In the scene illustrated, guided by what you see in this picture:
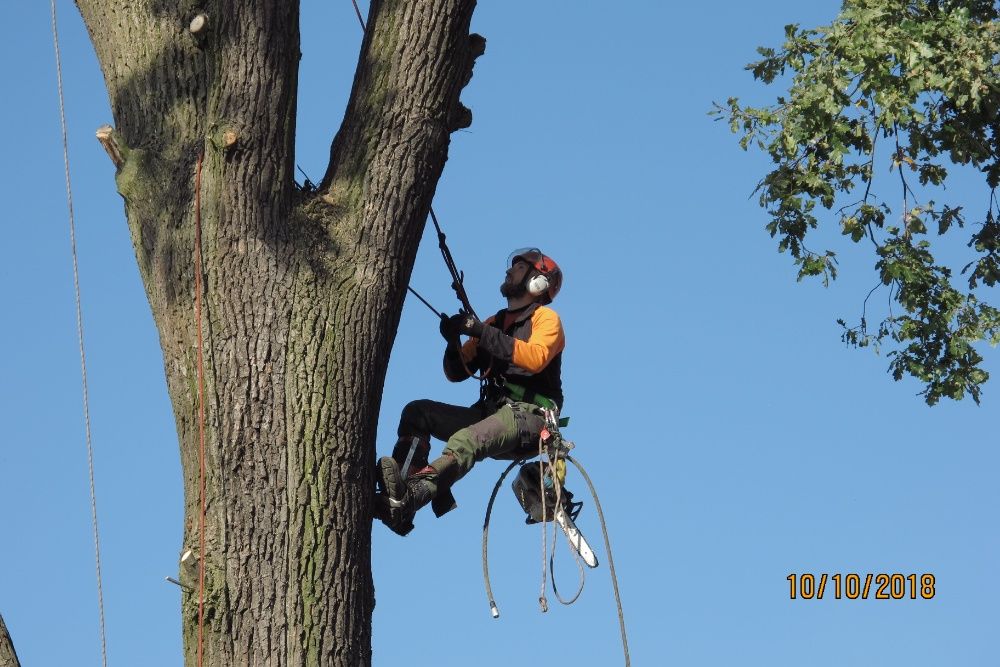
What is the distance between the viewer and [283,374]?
4664 mm

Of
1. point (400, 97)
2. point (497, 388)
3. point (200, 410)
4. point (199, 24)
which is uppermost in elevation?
point (199, 24)

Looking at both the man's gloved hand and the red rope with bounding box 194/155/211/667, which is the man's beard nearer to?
the man's gloved hand

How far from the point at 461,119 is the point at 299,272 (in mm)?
980

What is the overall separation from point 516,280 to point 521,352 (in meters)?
0.64

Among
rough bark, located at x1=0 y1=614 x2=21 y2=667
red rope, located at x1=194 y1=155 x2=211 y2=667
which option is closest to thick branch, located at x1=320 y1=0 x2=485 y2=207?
red rope, located at x1=194 y1=155 x2=211 y2=667

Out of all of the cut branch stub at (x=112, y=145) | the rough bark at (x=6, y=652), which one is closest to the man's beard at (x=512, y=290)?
the cut branch stub at (x=112, y=145)

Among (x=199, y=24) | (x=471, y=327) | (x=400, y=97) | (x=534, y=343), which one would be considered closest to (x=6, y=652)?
(x=199, y=24)

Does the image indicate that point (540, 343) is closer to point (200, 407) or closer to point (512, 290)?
point (512, 290)

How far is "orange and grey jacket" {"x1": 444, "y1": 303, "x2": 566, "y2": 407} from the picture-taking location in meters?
6.59

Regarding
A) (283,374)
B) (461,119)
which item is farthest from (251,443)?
(461,119)

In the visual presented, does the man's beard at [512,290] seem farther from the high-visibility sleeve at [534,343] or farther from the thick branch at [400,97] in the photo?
the thick branch at [400,97]

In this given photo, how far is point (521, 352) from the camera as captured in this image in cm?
662

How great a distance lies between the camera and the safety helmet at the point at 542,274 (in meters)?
7.04

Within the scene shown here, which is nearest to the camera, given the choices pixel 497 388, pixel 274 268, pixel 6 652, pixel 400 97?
pixel 6 652
